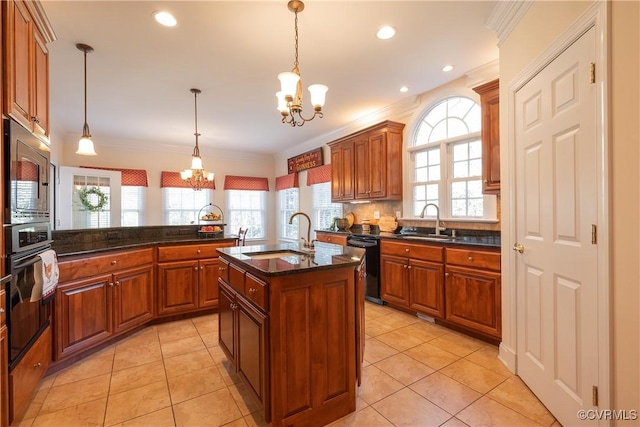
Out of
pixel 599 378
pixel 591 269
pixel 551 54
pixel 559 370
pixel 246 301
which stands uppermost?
pixel 551 54

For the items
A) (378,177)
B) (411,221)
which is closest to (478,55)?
(378,177)

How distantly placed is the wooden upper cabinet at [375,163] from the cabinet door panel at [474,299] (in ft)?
5.09

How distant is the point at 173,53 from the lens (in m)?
2.77

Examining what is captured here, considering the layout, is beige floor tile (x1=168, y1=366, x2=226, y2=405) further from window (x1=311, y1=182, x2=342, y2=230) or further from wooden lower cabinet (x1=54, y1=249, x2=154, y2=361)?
window (x1=311, y1=182, x2=342, y2=230)

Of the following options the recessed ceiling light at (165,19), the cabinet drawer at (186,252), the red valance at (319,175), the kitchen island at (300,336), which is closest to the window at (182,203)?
the red valance at (319,175)

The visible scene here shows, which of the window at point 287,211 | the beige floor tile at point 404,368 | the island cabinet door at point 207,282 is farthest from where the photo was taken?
the window at point 287,211

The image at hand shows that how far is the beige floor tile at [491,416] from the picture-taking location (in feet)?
5.49

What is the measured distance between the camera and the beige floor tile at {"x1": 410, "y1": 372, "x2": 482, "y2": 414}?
6.05 ft

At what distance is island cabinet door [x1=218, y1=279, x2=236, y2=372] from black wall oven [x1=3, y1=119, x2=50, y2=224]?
119 centimetres

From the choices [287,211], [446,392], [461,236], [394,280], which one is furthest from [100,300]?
[287,211]

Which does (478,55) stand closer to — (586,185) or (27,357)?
(586,185)

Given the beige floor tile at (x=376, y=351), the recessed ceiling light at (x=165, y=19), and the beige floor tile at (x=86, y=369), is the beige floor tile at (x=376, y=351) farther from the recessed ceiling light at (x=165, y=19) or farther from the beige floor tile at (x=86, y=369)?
the recessed ceiling light at (x=165, y=19)

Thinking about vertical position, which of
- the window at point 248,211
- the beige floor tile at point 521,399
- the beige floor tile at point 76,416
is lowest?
the beige floor tile at point 76,416

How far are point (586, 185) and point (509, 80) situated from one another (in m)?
1.13
